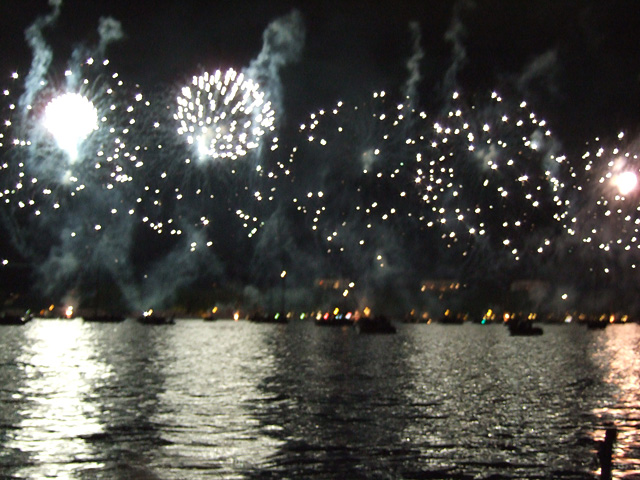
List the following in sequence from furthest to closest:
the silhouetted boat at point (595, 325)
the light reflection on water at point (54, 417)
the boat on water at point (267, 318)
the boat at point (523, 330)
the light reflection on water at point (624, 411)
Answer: the boat on water at point (267, 318)
the silhouetted boat at point (595, 325)
the boat at point (523, 330)
the light reflection on water at point (624, 411)
the light reflection on water at point (54, 417)

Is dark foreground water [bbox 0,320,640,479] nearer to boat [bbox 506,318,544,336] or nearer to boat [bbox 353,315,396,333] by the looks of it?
boat [bbox 353,315,396,333]

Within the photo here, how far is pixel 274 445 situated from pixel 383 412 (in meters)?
6.30

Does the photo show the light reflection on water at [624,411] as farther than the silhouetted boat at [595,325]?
No

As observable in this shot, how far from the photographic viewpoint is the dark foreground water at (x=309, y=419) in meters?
17.1

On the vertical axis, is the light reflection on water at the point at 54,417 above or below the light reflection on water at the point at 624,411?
below

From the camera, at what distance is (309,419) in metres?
23.3

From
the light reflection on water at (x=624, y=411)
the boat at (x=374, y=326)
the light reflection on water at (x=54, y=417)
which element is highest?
the boat at (x=374, y=326)

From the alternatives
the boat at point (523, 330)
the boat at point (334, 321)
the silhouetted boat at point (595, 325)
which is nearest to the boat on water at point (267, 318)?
the boat at point (334, 321)

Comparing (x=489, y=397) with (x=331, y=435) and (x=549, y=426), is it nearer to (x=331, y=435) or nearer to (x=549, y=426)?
(x=549, y=426)

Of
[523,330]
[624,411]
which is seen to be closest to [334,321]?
[523,330]

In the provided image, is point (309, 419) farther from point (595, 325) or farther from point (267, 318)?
point (267, 318)

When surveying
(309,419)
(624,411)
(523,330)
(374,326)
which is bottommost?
(309,419)

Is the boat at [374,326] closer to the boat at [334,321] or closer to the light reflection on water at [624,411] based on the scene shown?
the boat at [334,321]

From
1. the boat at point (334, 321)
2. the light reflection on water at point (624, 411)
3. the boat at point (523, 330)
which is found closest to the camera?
the light reflection on water at point (624, 411)
